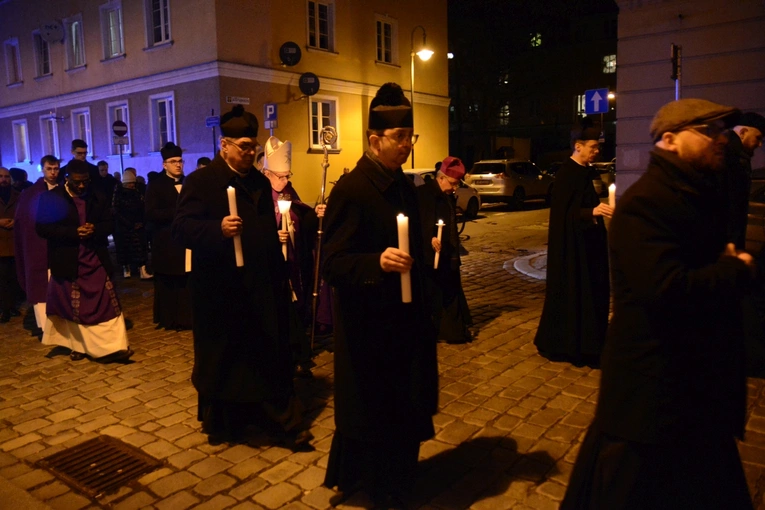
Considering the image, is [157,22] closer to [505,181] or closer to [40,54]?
[40,54]

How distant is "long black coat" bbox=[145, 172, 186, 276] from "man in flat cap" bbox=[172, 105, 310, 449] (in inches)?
140

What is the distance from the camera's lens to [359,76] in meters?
26.6

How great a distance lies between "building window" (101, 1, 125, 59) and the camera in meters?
25.0

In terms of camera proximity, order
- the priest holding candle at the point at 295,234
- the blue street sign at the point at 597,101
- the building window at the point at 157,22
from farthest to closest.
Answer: the building window at the point at 157,22 → the blue street sign at the point at 597,101 → the priest holding candle at the point at 295,234

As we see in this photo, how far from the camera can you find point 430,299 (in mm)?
3580

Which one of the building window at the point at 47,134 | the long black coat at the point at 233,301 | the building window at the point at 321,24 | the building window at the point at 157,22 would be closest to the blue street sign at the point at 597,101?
the long black coat at the point at 233,301

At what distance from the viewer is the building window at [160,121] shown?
2362 centimetres

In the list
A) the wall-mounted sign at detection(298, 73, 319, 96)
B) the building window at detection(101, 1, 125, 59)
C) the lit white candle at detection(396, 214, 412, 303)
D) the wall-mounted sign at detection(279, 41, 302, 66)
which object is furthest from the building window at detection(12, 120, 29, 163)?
the lit white candle at detection(396, 214, 412, 303)

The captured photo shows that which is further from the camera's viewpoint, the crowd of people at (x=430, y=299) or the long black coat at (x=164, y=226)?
the long black coat at (x=164, y=226)

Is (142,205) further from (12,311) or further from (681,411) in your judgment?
(681,411)

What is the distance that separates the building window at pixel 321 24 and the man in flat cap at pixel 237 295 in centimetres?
2140

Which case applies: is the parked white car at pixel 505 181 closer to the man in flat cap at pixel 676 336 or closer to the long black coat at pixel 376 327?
the long black coat at pixel 376 327

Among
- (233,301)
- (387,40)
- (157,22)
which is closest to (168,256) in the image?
(233,301)

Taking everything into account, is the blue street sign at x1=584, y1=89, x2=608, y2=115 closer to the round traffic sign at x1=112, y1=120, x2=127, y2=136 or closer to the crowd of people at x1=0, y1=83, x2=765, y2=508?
the crowd of people at x1=0, y1=83, x2=765, y2=508
